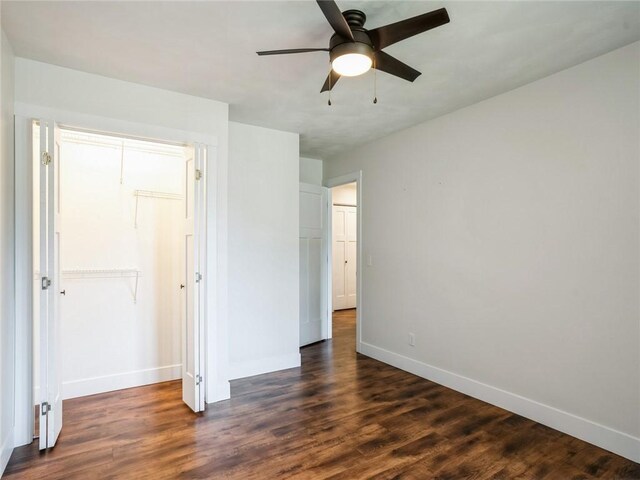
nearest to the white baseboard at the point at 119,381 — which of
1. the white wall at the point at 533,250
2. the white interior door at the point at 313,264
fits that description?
the white interior door at the point at 313,264

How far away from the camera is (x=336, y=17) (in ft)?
5.28

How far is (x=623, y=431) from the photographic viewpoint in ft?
7.60

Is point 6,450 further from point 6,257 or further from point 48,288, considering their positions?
point 6,257

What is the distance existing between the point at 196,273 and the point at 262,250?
0.96 meters

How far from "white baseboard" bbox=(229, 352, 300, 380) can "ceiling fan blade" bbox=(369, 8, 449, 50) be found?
10.2ft

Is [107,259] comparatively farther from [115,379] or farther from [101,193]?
[115,379]

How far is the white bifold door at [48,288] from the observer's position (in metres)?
2.39

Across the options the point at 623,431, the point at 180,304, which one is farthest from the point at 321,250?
the point at 623,431

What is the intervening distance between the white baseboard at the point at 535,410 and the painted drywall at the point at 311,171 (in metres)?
2.55

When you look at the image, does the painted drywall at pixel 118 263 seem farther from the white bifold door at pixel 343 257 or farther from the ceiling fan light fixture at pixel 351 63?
the white bifold door at pixel 343 257

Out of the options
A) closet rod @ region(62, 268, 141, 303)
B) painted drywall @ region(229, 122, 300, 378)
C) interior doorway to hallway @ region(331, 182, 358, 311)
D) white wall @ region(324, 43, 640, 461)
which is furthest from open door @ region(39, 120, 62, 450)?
interior doorway to hallway @ region(331, 182, 358, 311)

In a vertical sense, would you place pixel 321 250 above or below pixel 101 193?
below

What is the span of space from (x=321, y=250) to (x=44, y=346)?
3267 millimetres

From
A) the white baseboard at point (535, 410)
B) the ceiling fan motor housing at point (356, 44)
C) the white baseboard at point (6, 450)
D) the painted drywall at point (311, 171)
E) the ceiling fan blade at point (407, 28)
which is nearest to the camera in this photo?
the ceiling fan blade at point (407, 28)
